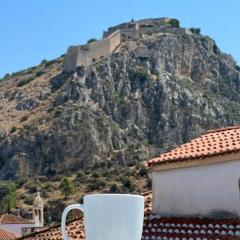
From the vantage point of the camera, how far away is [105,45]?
146250 millimetres

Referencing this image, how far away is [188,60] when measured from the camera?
14738 cm

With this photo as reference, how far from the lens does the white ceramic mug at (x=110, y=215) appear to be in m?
4.50

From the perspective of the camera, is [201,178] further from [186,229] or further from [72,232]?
[72,232]

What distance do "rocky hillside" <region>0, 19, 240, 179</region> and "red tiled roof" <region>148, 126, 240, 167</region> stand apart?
10514 centimetres

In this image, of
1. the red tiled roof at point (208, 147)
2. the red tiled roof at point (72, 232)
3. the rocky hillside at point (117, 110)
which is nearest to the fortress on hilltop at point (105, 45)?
the rocky hillside at point (117, 110)

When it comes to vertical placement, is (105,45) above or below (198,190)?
above

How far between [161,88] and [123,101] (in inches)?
286

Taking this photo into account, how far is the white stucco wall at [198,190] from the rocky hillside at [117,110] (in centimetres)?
10569

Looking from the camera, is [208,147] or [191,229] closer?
[191,229]

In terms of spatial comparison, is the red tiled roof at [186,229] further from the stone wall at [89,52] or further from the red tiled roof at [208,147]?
the stone wall at [89,52]

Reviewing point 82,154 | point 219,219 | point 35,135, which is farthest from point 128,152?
point 219,219

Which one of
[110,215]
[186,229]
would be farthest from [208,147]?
[110,215]

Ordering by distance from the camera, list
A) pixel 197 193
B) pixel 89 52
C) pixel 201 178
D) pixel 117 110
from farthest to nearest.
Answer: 1. pixel 89 52
2. pixel 117 110
3. pixel 197 193
4. pixel 201 178

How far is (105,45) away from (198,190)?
13505cm
